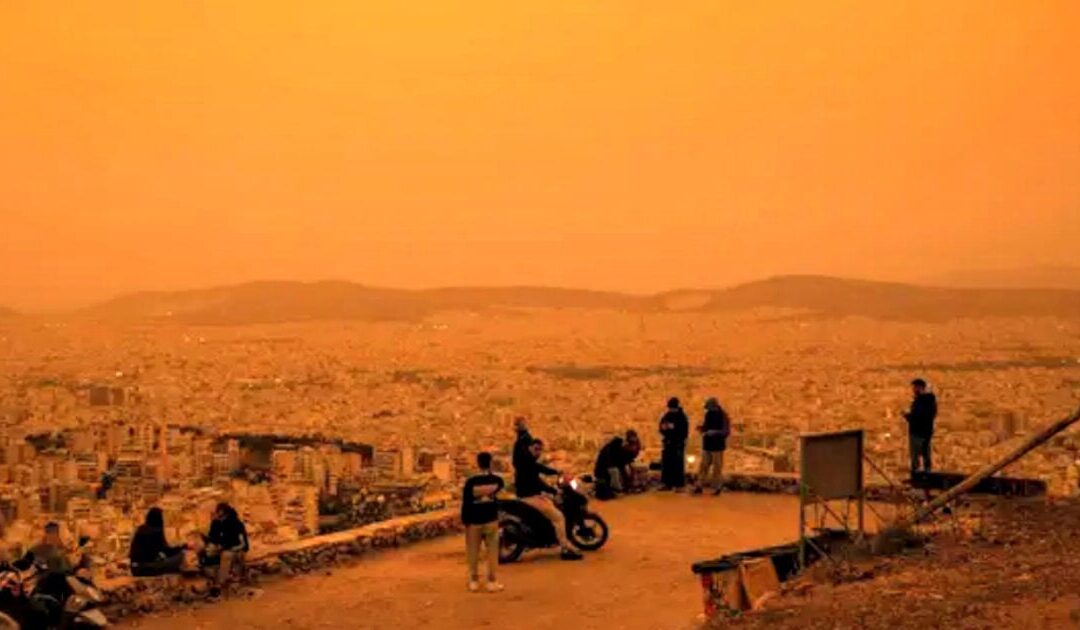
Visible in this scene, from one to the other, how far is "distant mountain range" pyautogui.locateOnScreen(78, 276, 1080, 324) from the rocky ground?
2788 centimetres

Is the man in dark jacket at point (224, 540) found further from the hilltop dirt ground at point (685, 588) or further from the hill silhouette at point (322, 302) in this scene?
the hill silhouette at point (322, 302)

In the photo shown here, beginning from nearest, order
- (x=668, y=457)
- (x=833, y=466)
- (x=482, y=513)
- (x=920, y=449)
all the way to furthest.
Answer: (x=833, y=466) < (x=482, y=513) < (x=920, y=449) < (x=668, y=457)

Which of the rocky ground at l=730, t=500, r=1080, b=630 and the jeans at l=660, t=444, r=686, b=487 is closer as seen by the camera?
the rocky ground at l=730, t=500, r=1080, b=630

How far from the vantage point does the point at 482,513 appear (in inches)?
495

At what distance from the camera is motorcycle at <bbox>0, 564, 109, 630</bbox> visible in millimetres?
10078

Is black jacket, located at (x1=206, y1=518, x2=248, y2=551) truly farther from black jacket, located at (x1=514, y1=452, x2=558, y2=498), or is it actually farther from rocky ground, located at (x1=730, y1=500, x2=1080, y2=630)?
rocky ground, located at (x1=730, y1=500, x2=1080, y2=630)

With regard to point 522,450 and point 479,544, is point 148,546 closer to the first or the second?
point 479,544

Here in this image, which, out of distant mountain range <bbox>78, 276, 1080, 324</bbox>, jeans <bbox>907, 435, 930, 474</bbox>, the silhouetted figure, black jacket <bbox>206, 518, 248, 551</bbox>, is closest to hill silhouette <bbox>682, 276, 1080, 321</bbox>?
distant mountain range <bbox>78, 276, 1080, 324</bbox>

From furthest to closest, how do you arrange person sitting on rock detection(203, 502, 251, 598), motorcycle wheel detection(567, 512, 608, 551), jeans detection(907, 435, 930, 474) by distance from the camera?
jeans detection(907, 435, 930, 474) < motorcycle wheel detection(567, 512, 608, 551) < person sitting on rock detection(203, 502, 251, 598)

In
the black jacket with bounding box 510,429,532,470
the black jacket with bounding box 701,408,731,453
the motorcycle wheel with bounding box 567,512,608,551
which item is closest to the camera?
the black jacket with bounding box 510,429,532,470

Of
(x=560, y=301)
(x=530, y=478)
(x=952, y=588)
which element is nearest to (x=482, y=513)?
(x=530, y=478)

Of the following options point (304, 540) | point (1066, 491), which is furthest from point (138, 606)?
point (1066, 491)

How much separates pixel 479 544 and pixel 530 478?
1949 mm

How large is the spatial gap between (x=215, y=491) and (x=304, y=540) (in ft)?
21.0
